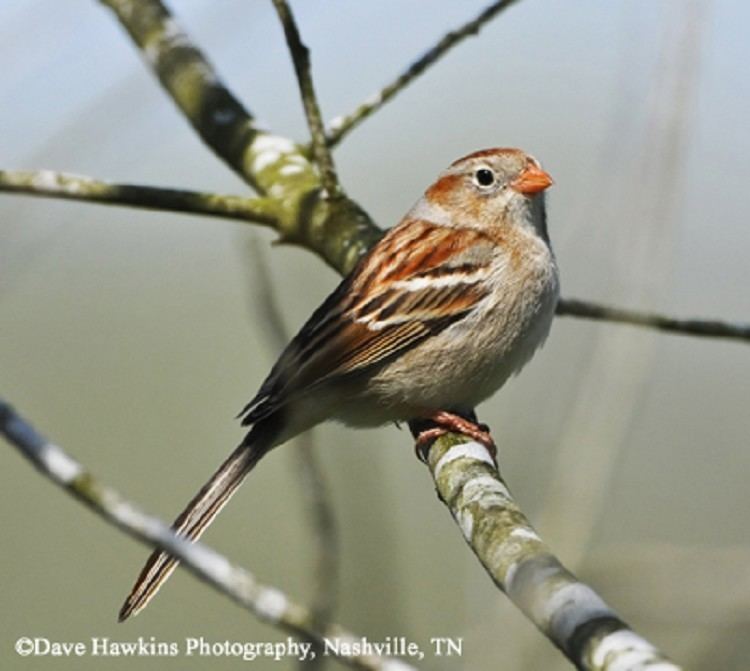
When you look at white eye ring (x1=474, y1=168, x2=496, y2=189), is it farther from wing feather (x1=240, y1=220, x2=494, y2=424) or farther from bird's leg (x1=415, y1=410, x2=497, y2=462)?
bird's leg (x1=415, y1=410, x2=497, y2=462)

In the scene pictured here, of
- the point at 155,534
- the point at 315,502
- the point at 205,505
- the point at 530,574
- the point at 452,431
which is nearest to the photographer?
the point at 155,534

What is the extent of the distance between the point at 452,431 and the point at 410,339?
0.56m

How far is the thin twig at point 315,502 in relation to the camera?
1.86m

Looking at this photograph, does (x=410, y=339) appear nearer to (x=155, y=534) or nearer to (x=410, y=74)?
(x=410, y=74)

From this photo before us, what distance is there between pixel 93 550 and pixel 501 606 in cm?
377

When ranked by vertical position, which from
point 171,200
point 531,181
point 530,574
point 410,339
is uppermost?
point 171,200

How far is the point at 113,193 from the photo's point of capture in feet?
12.9

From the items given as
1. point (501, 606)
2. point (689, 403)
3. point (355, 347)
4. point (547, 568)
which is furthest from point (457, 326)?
point (501, 606)

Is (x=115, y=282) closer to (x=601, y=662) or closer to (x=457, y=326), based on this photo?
(x=457, y=326)

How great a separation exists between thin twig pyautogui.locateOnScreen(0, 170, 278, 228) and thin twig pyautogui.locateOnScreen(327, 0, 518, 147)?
406 millimetres

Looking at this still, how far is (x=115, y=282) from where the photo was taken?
589 cm

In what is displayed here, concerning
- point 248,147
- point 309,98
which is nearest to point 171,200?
point 309,98

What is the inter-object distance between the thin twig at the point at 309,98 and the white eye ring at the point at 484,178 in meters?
0.59

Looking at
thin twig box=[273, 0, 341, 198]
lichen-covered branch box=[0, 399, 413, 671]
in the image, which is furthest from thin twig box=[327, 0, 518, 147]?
lichen-covered branch box=[0, 399, 413, 671]
